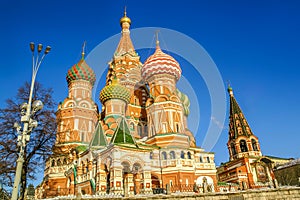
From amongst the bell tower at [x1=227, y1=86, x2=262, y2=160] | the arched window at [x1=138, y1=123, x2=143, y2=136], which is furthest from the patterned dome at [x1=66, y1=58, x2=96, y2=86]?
the bell tower at [x1=227, y1=86, x2=262, y2=160]

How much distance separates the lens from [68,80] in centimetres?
3366

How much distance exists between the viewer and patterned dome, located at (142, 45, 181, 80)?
105 feet

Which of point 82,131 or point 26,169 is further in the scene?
point 82,131

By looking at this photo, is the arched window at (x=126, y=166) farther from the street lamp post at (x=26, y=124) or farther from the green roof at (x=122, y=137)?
the street lamp post at (x=26, y=124)

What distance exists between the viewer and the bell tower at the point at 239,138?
127 feet

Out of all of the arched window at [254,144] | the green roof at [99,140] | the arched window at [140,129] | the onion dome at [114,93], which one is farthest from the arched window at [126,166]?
the arched window at [254,144]

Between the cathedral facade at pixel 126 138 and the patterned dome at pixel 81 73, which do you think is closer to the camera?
the cathedral facade at pixel 126 138

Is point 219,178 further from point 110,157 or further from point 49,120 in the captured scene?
point 49,120

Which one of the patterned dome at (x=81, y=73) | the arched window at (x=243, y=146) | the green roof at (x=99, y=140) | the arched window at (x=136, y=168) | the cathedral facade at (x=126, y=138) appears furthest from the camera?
the arched window at (x=243, y=146)

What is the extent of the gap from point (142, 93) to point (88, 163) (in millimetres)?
16840

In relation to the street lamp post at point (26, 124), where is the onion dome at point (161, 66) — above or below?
above

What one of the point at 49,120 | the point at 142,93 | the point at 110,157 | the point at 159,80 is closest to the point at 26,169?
the point at 49,120

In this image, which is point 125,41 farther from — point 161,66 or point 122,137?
point 122,137

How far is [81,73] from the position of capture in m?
33.2
